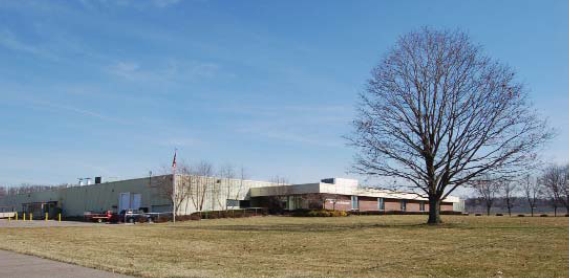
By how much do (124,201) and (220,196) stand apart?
1187cm

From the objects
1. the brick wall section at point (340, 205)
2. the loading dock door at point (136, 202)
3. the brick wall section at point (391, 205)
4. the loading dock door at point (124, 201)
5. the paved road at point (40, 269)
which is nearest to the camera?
the paved road at point (40, 269)

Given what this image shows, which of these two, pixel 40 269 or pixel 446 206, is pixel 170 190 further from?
pixel 446 206

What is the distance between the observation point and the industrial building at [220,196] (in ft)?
203

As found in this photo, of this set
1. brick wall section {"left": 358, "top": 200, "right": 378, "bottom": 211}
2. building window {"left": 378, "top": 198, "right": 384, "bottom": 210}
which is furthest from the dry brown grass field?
building window {"left": 378, "top": 198, "right": 384, "bottom": 210}

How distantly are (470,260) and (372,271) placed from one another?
3388 millimetres

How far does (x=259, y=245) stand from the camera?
66.8 feet

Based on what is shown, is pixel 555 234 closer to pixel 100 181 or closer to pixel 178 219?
pixel 178 219

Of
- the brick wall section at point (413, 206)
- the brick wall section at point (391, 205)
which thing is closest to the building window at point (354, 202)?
the brick wall section at point (391, 205)

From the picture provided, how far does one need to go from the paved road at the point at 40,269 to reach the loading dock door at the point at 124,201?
5331 centimetres

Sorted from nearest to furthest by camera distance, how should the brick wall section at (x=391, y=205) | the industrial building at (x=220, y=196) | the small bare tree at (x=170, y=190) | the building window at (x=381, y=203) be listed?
1. the small bare tree at (x=170, y=190)
2. the industrial building at (x=220, y=196)
3. the building window at (x=381, y=203)
4. the brick wall section at (x=391, y=205)

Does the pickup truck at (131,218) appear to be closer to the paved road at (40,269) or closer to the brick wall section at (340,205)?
the brick wall section at (340,205)

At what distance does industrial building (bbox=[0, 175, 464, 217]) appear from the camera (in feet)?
203

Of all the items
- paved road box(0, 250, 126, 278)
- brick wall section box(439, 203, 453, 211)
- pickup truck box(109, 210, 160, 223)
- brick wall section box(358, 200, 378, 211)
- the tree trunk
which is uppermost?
the tree trunk

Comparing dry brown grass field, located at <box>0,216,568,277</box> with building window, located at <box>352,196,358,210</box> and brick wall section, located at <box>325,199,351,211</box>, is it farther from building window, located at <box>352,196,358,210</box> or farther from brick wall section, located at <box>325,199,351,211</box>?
building window, located at <box>352,196,358,210</box>
